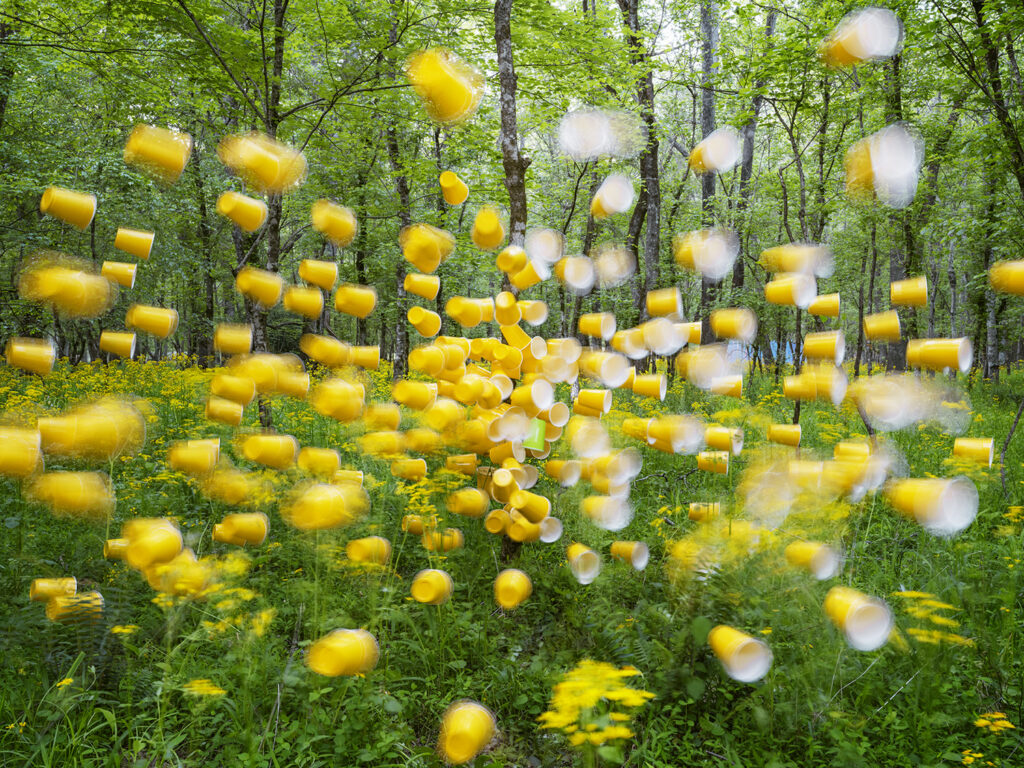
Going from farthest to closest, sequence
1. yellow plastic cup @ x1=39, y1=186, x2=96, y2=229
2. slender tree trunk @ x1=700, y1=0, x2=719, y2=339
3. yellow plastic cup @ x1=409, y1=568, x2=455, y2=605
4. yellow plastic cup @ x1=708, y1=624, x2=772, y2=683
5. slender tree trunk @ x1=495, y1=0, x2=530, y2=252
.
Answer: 1. slender tree trunk @ x1=700, y1=0, x2=719, y2=339
2. slender tree trunk @ x1=495, y1=0, x2=530, y2=252
3. yellow plastic cup @ x1=409, y1=568, x2=455, y2=605
4. yellow plastic cup @ x1=39, y1=186, x2=96, y2=229
5. yellow plastic cup @ x1=708, y1=624, x2=772, y2=683

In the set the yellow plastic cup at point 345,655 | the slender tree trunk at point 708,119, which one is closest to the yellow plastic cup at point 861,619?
the yellow plastic cup at point 345,655

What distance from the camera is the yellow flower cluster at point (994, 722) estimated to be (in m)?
1.76

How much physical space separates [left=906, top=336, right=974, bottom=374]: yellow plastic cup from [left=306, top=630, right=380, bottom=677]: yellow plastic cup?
2.58 metres

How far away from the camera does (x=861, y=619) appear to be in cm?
212

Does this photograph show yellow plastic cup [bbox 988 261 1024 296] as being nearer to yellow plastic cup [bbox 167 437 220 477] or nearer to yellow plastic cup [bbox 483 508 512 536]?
yellow plastic cup [bbox 483 508 512 536]

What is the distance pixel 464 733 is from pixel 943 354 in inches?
99.0

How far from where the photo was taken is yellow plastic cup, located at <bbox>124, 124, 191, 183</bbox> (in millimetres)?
2229

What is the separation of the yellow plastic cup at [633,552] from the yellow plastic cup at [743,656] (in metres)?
0.78

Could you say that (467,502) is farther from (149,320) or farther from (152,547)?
(149,320)

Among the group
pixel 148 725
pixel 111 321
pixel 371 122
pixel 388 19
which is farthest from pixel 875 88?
pixel 111 321

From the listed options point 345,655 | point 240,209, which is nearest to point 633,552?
point 345,655

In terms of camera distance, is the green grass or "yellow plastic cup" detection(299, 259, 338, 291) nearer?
the green grass

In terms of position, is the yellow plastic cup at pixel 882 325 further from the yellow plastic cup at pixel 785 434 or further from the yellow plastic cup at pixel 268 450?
the yellow plastic cup at pixel 268 450

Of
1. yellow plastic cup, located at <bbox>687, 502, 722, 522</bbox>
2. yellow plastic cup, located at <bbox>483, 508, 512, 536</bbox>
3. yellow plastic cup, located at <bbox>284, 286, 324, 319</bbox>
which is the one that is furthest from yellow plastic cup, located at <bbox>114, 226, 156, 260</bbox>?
yellow plastic cup, located at <bbox>687, 502, 722, 522</bbox>
